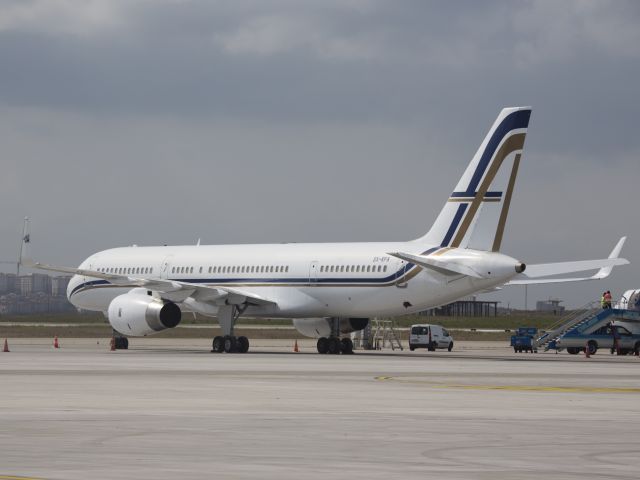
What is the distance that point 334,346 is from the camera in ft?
202

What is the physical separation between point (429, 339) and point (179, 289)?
20.5 m

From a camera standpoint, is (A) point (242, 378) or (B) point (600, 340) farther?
(B) point (600, 340)

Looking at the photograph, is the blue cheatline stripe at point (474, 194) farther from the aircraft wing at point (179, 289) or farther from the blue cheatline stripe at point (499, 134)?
the aircraft wing at point (179, 289)

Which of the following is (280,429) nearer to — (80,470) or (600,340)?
(80,470)

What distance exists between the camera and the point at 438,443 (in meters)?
18.6

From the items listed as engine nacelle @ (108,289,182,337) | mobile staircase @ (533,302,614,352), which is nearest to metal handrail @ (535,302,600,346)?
mobile staircase @ (533,302,614,352)

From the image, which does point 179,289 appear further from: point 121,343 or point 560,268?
point 560,268

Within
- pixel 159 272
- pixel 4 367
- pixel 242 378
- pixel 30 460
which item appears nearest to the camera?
pixel 30 460

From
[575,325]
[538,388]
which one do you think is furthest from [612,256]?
[538,388]

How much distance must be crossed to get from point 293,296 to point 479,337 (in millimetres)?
45636

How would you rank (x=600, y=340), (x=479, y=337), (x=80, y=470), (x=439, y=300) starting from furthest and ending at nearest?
1. (x=479, y=337)
2. (x=600, y=340)
3. (x=439, y=300)
4. (x=80, y=470)

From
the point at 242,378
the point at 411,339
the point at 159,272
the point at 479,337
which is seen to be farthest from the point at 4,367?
the point at 479,337

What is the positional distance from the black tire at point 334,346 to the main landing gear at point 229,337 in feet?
12.5

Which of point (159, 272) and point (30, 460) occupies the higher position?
point (159, 272)
